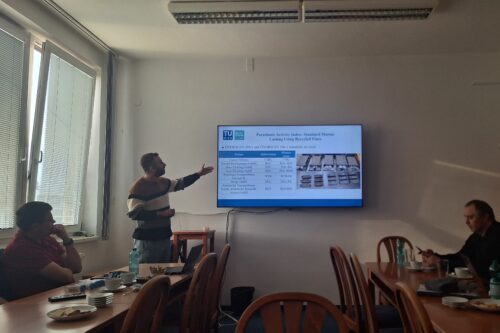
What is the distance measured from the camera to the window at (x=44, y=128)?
331 cm

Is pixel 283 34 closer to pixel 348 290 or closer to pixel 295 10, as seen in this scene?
pixel 295 10

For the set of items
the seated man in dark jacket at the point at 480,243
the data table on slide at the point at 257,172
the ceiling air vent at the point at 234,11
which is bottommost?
the seated man in dark jacket at the point at 480,243

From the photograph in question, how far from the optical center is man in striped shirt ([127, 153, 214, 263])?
12.1ft

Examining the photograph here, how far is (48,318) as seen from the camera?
1790mm

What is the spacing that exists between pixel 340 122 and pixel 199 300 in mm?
2949

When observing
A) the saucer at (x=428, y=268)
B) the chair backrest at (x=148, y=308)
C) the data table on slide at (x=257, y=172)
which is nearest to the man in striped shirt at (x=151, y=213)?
the data table on slide at (x=257, y=172)

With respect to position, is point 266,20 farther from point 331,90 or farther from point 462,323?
point 462,323

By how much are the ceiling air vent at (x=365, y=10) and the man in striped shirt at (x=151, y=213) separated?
6.06ft

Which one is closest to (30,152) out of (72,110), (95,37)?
(72,110)

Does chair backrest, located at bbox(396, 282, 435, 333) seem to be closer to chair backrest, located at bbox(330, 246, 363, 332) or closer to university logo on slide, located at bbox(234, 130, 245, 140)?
chair backrest, located at bbox(330, 246, 363, 332)

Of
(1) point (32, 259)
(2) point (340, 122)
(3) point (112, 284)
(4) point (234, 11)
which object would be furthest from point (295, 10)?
(1) point (32, 259)

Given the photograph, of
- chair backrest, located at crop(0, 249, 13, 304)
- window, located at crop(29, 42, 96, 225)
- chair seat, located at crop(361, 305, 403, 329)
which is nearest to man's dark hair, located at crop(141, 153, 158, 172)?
window, located at crop(29, 42, 96, 225)

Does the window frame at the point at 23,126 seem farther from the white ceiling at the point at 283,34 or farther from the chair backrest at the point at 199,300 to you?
the chair backrest at the point at 199,300

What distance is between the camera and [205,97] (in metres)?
4.90
